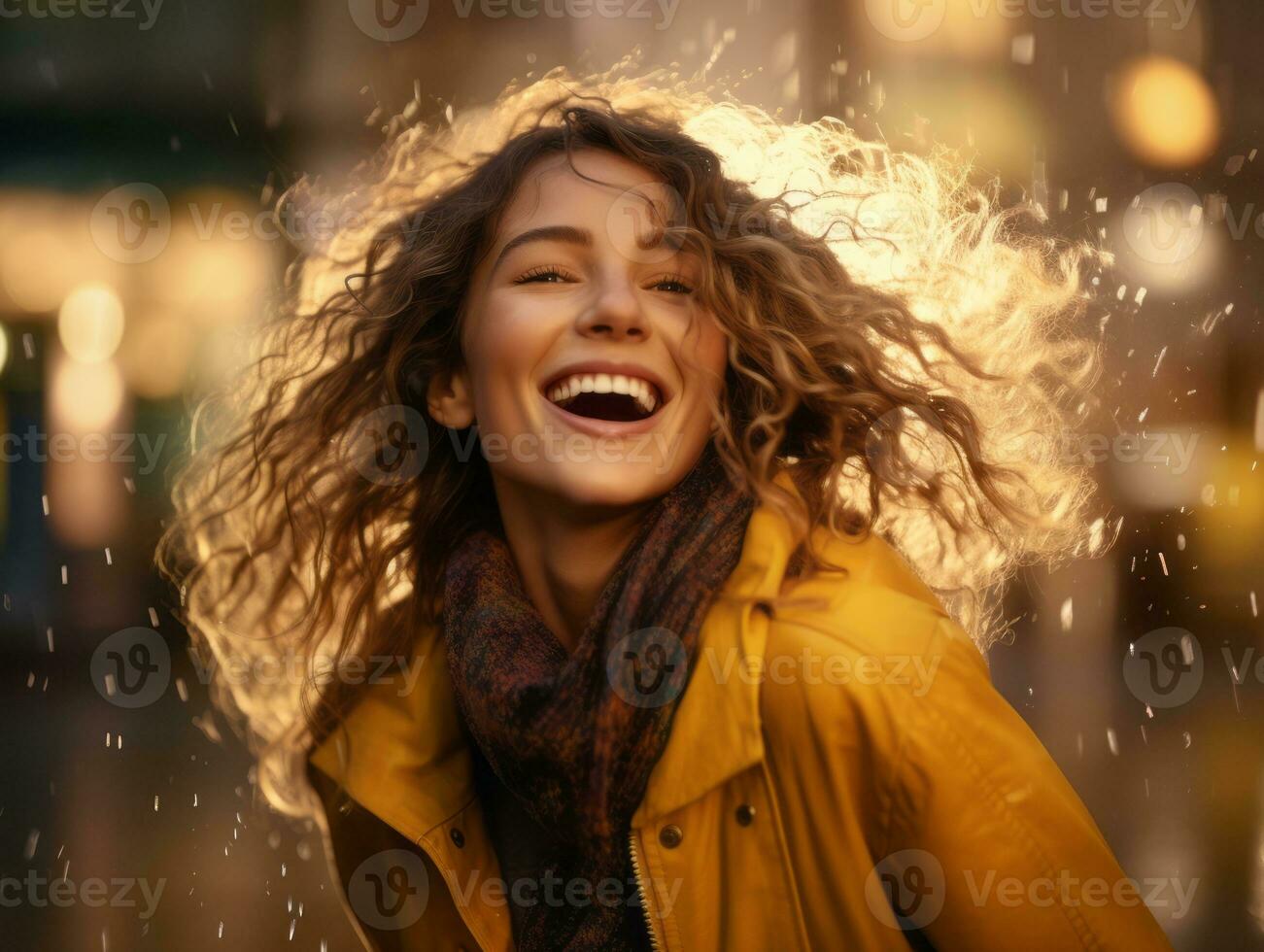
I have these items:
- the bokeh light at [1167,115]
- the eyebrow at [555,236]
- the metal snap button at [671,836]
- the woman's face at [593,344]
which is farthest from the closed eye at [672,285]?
the bokeh light at [1167,115]

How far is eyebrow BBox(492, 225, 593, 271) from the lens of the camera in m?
1.79

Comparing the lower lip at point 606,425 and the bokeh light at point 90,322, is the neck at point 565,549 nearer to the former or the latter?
the lower lip at point 606,425

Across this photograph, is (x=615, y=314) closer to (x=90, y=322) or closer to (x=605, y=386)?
(x=605, y=386)

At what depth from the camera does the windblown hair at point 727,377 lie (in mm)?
1886

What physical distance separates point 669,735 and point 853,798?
250mm

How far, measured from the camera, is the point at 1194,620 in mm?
6387

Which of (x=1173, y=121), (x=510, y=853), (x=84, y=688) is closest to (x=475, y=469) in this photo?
(x=510, y=853)

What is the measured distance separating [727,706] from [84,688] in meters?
7.23

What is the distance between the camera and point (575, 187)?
1836 millimetres

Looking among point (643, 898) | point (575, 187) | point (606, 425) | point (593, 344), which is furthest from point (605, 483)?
point (643, 898)

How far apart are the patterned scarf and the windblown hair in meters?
0.14

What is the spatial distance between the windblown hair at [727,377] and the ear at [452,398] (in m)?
0.04

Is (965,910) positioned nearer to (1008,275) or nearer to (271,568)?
(1008,275)

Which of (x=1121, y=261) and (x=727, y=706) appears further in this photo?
(x=1121, y=261)
